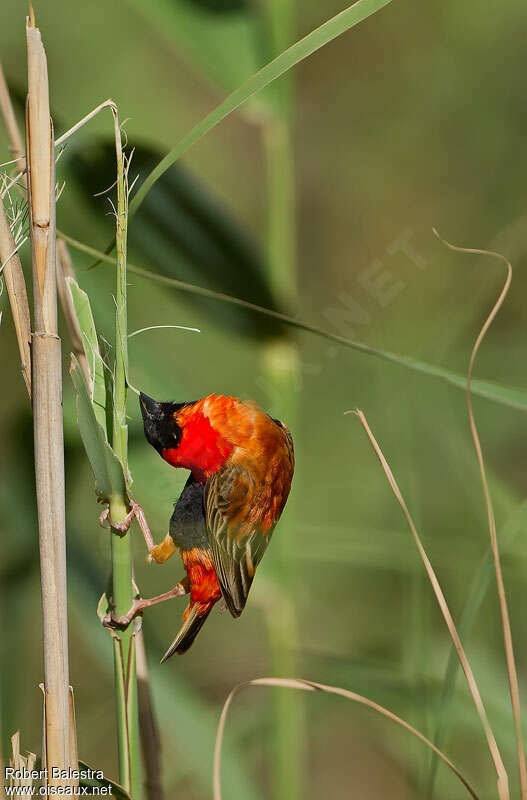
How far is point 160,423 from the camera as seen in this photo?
39 cm

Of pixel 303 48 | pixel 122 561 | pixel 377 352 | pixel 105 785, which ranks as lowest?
pixel 105 785

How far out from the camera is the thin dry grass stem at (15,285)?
35cm

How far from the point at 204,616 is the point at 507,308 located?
250mm

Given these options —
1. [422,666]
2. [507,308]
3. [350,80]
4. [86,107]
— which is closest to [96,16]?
[86,107]

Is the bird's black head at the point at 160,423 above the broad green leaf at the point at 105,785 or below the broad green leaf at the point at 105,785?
above

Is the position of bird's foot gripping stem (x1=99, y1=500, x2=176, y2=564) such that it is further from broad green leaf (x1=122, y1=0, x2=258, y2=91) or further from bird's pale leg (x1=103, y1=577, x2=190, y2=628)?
broad green leaf (x1=122, y1=0, x2=258, y2=91)

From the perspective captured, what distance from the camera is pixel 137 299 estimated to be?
0.41 m

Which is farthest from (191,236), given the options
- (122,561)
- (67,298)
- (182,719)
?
(182,719)

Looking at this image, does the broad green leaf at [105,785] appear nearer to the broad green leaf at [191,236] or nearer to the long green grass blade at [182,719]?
the long green grass blade at [182,719]

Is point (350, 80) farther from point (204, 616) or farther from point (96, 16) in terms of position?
point (204, 616)

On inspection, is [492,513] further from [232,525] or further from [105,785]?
[105,785]

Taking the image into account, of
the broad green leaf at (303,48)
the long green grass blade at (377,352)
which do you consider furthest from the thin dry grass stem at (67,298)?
the broad green leaf at (303,48)

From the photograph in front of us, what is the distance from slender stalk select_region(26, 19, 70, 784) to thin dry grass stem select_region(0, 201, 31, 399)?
46 millimetres

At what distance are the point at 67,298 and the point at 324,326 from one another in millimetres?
149
